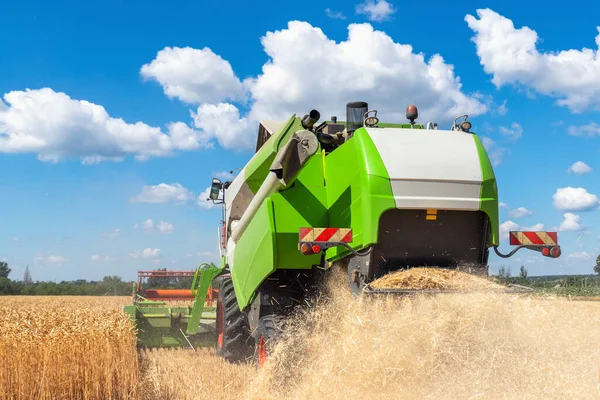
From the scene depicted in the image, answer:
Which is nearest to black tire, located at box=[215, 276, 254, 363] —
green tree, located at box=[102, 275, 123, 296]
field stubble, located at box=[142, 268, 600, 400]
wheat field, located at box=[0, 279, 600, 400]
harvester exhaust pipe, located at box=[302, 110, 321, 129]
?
wheat field, located at box=[0, 279, 600, 400]

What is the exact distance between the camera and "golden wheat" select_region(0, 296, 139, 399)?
6242 millimetres

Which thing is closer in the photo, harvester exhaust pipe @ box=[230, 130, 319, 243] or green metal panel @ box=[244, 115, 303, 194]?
harvester exhaust pipe @ box=[230, 130, 319, 243]

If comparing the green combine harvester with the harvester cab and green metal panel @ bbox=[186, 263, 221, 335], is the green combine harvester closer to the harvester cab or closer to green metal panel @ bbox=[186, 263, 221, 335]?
the harvester cab

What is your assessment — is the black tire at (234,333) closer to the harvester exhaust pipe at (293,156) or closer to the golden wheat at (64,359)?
the golden wheat at (64,359)

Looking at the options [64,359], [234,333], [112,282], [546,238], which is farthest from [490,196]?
[112,282]

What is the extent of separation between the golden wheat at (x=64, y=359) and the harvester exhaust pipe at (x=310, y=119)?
3.16 m

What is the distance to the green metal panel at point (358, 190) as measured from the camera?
525cm

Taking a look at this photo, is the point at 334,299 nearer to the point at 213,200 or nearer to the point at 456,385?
the point at 456,385

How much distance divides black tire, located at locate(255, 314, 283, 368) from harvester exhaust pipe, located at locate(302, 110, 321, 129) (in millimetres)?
1962

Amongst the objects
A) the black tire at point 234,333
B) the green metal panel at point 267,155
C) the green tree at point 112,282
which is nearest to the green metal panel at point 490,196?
→ the green metal panel at point 267,155

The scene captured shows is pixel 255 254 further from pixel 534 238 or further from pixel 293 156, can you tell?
pixel 534 238

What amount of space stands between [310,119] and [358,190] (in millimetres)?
1181

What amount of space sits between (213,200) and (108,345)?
343 cm

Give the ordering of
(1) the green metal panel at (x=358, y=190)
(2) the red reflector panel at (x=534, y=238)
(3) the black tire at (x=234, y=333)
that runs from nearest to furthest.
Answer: (1) the green metal panel at (x=358, y=190)
(2) the red reflector panel at (x=534, y=238)
(3) the black tire at (x=234, y=333)
